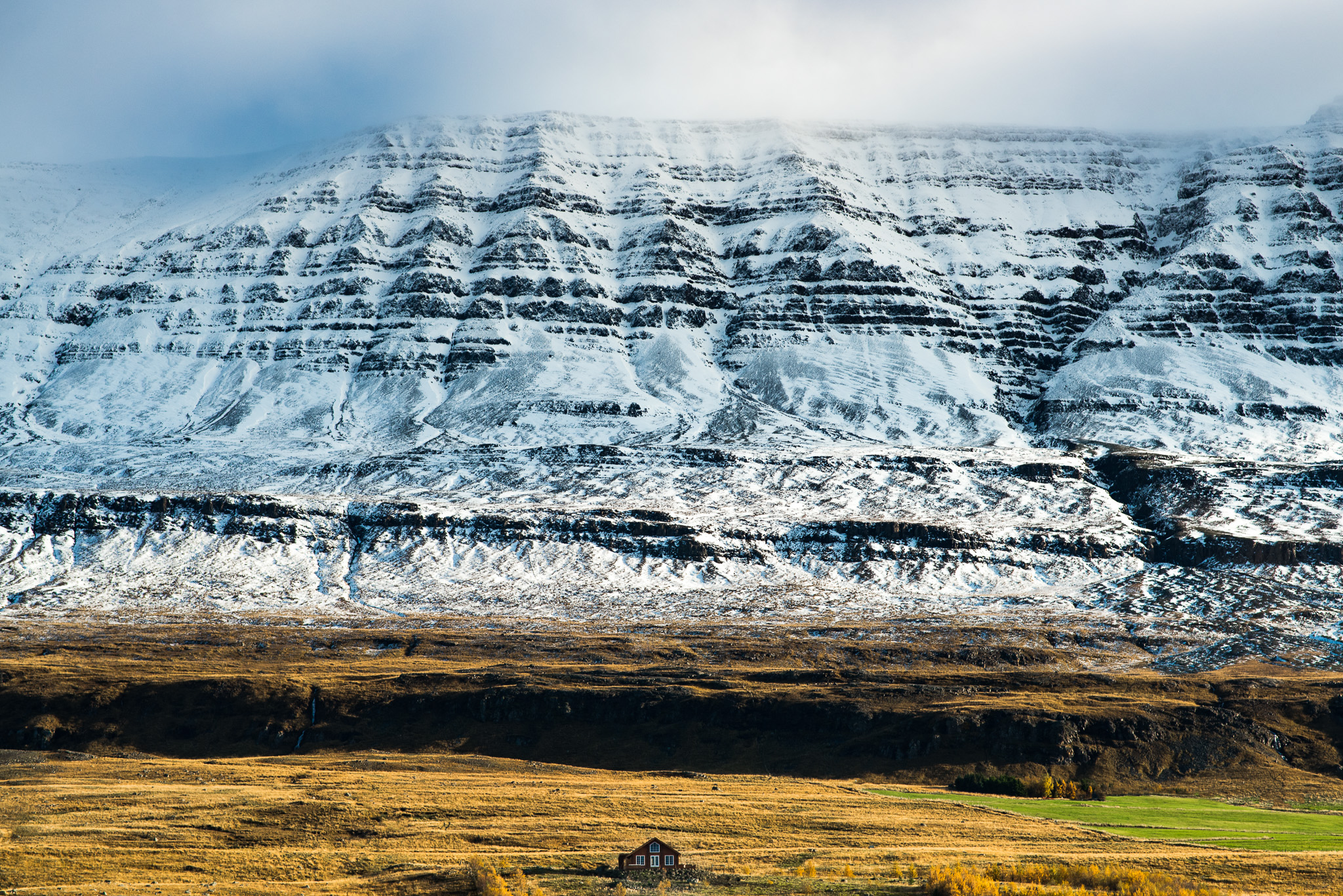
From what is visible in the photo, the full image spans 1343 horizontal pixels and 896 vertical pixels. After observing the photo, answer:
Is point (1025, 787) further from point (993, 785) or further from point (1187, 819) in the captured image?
point (1187, 819)

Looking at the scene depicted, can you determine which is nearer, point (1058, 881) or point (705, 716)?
point (1058, 881)

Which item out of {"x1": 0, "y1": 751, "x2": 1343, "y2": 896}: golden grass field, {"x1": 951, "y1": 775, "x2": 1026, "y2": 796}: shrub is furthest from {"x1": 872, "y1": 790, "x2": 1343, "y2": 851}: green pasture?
{"x1": 0, "y1": 751, "x2": 1343, "y2": 896}: golden grass field

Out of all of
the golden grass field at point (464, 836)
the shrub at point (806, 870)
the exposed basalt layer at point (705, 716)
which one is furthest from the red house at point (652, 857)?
the exposed basalt layer at point (705, 716)

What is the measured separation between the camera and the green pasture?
46875 millimetres

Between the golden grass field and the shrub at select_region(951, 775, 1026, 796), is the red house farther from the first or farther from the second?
the shrub at select_region(951, 775, 1026, 796)

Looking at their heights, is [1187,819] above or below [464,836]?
above

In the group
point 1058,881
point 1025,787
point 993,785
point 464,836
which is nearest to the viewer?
point 1058,881

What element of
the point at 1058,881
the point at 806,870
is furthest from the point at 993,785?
the point at 806,870

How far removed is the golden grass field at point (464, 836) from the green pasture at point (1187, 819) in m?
2.48

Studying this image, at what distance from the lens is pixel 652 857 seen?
38.8 meters

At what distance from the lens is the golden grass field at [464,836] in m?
38.1

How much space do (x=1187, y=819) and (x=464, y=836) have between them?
121 ft

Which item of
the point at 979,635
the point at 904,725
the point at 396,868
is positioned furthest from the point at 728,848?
the point at 979,635

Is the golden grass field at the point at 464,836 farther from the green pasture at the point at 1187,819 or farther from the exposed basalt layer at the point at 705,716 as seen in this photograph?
the exposed basalt layer at the point at 705,716
